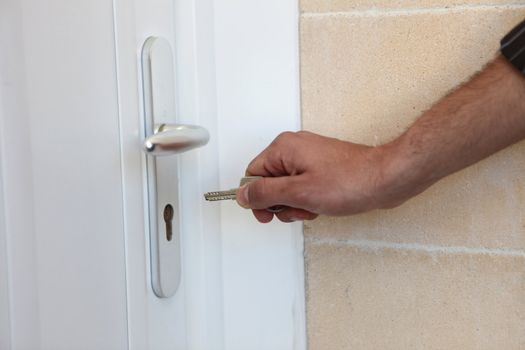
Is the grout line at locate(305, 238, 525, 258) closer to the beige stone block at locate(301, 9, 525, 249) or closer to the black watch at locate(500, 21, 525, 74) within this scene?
the beige stone block at locate(301, 9, 525, 249)

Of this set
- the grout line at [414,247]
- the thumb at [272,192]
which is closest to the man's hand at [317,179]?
the thumb at [272,192]

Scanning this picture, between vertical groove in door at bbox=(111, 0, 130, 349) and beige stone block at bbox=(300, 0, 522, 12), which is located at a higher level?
beige stone block at bbox=(300, 0, 522, 12)

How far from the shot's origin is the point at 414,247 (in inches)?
31.7

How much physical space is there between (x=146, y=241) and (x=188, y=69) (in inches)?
8.6

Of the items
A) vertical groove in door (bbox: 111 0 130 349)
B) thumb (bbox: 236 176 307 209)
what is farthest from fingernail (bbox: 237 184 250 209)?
vertical groove in door (bbox: 111 0 130 349)

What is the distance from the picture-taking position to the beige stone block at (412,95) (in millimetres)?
759

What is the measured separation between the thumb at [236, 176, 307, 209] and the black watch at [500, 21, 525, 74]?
0.81 ft

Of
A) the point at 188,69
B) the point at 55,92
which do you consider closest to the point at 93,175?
the point at 55,92

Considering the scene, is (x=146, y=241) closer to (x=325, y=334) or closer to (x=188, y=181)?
(x=188, y=181)

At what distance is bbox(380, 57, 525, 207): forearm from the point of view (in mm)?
650

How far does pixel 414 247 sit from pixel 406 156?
0.18 metres

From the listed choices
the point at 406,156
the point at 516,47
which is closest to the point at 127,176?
the point at 406,156

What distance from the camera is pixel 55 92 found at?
0.60 m

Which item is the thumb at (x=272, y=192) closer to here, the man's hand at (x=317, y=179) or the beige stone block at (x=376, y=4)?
the man's hand at (x=317, y=179)
